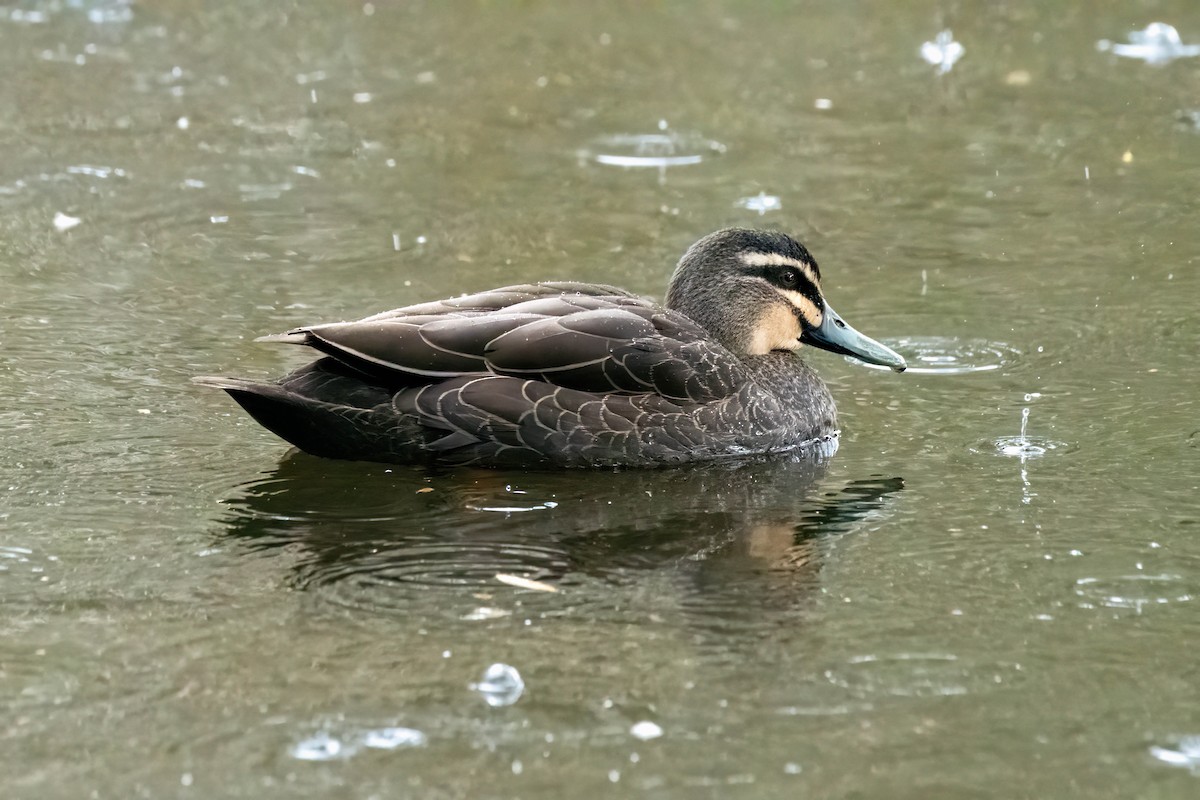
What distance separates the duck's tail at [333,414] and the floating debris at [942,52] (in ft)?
27.6

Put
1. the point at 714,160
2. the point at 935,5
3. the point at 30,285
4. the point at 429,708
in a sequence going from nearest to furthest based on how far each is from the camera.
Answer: the point at 429,708
the point at 30,285
the point at 714,160
the point at 935,5

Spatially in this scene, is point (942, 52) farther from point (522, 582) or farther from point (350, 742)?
point (350, 742)

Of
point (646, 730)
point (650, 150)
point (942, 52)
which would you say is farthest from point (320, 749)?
point (942, 52)

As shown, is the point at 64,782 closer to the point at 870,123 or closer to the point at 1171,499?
the point at 1171,499

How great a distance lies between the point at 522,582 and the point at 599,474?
1375 millimetres

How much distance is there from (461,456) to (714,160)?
5.30 m

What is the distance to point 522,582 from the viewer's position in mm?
6008

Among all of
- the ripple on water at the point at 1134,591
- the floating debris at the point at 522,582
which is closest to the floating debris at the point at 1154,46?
the ripple on water at the point at 1134,591

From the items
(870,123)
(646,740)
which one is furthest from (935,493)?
(870,123)

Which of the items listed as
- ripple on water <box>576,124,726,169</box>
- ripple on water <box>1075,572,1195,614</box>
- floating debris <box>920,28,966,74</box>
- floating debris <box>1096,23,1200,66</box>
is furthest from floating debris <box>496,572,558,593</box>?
floating debris <box>1096,23,1200,66</box>

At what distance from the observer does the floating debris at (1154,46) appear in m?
14.3

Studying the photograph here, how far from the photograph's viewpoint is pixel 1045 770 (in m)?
4.70

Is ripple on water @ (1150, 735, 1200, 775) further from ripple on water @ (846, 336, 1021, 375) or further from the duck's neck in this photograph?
ripple on water @ (846, 336, 1021, 375)

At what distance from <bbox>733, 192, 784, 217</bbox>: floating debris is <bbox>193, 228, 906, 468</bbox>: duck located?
336cm
